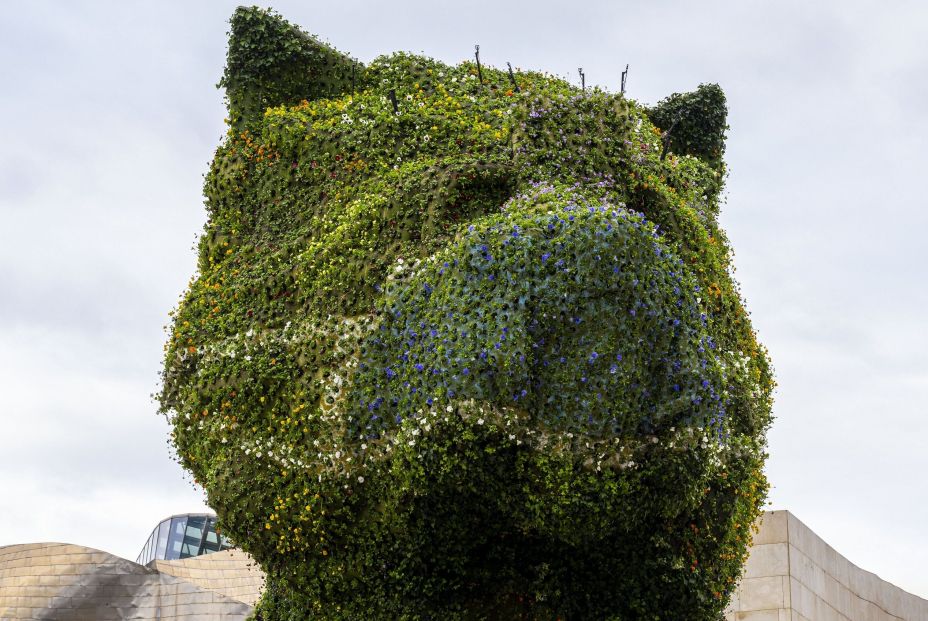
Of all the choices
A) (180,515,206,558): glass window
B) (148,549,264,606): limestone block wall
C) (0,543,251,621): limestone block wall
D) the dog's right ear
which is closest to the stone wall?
(0,543,251,621): limestone block wall

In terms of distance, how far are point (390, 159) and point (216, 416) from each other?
273 centimetres

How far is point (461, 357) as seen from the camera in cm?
815

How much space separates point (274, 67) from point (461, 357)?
4.44 metres

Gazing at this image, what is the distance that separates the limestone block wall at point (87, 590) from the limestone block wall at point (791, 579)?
23.0 feet

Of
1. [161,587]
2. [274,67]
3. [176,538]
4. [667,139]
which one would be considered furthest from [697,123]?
[176,538]

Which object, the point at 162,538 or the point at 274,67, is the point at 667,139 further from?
the point at 162,538

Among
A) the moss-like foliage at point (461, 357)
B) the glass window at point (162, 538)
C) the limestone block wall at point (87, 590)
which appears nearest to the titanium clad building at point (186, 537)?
the glass window at point (162, 538)

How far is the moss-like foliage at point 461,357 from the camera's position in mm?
8180

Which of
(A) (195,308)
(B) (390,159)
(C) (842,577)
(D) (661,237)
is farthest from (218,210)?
(C) (842,577)

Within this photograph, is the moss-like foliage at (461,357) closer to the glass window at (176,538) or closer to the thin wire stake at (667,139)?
the thin wire stake at (667,139)

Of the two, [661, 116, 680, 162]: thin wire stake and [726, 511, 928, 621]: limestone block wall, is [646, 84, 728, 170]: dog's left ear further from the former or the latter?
[726, 511, 928, 621]: limestone block wall

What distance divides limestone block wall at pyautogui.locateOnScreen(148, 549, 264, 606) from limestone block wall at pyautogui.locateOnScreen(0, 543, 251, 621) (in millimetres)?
3527

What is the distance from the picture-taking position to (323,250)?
962 cm

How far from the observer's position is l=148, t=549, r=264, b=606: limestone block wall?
1908cm
